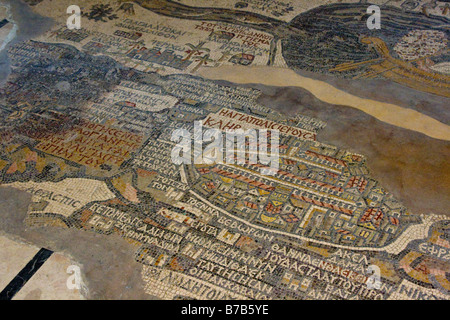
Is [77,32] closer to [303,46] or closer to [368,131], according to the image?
[303,46]

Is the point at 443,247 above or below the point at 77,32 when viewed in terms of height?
below

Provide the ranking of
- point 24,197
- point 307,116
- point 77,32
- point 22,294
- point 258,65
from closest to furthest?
point 22,294 → point 24,197 → point 307,116 → point 258,65 → point 77,32

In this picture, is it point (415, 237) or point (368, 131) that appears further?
point (368, 131)

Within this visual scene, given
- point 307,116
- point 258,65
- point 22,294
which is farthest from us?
point 258,65

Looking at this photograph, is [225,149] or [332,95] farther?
[332,95]

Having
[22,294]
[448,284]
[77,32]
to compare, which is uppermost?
[77,32]

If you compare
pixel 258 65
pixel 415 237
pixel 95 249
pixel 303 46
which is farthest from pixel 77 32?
pixel 415 237
